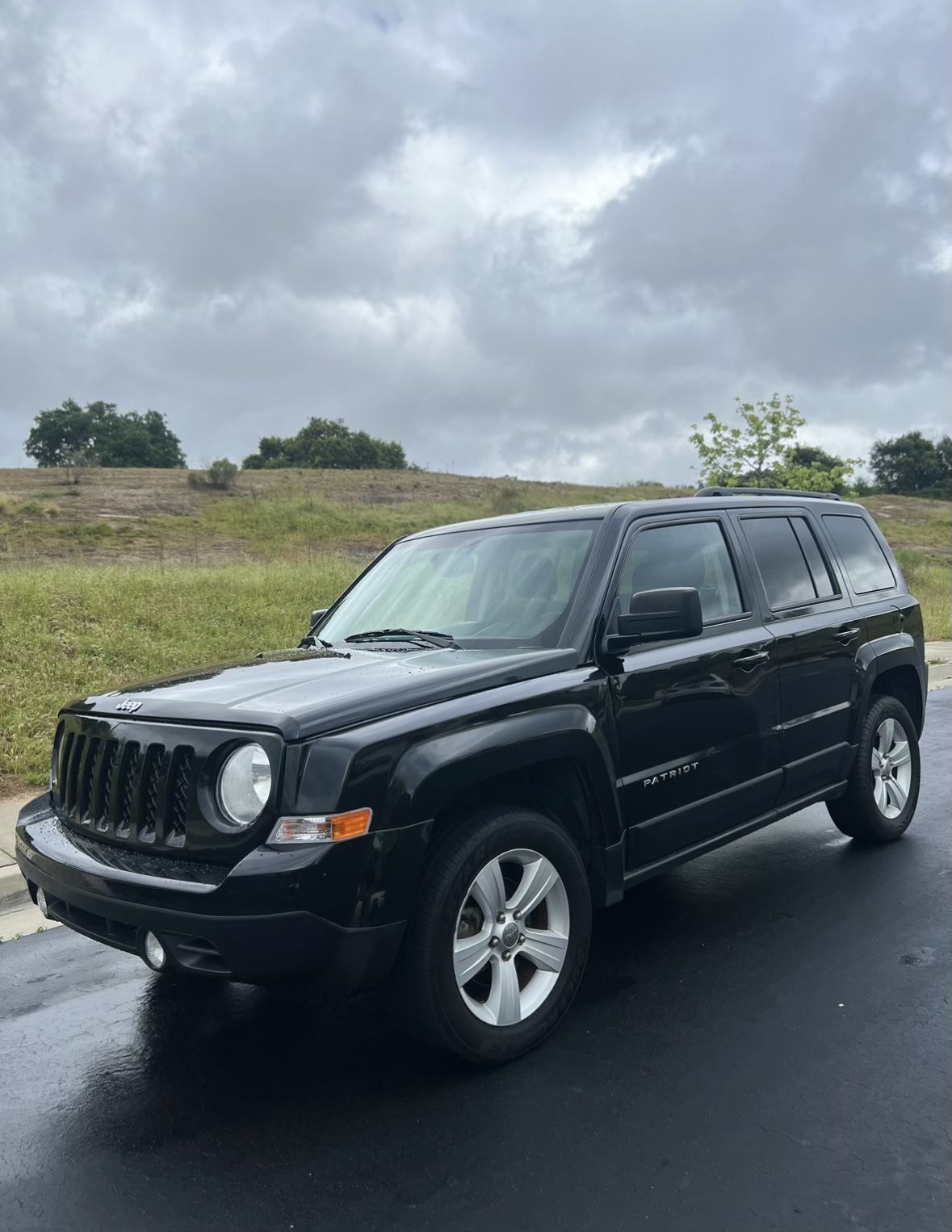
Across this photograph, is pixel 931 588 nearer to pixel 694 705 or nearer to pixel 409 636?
pixel 694 705

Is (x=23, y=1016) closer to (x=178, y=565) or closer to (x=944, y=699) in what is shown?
(x=944, y=699)

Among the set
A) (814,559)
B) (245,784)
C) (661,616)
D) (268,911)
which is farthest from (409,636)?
(814,559)

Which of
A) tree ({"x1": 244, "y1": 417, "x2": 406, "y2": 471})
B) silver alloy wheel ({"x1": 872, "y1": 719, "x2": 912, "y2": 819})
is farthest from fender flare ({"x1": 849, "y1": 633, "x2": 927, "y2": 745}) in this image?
tree ({"x1": 244, "y1": 417, "x2": 406, "y2": 471})

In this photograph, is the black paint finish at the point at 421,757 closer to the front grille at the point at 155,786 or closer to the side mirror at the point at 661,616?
the front grille at the point at 155,786

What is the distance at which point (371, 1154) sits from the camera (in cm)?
278

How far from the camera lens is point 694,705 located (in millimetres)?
4000

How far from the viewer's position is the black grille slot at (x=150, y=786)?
3082 millimetres

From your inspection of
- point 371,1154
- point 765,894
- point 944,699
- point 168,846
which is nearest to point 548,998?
point 371,1154

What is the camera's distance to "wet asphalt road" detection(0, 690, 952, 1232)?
2.56 meters

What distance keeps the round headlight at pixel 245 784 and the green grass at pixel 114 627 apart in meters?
4.99

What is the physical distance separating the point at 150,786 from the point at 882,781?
4001 millimetres

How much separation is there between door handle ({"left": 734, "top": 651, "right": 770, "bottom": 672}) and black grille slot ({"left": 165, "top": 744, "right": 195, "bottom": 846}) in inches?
91.9

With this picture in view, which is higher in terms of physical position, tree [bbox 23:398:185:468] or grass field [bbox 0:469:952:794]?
tree [bbox 23:398:185:468]

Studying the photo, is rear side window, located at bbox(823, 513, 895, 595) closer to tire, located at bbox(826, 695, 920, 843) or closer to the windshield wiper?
tire, located at bbox(826, 695, 920, 843)
